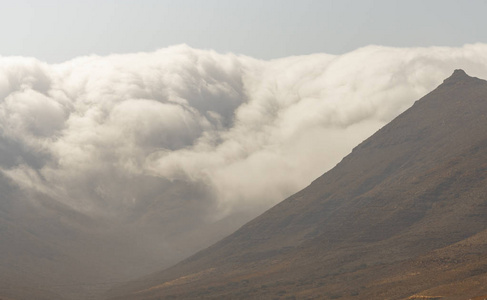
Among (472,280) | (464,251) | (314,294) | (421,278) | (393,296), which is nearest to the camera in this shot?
(472,280)

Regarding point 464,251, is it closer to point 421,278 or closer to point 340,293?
point 421,278

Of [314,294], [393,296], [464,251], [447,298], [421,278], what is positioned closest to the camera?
[447,298]

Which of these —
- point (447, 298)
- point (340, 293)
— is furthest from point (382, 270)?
point (447, 298)

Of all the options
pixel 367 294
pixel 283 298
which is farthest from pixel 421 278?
pixel 283 298

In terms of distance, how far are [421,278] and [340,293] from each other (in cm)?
2538

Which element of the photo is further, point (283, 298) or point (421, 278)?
point (283, 298)

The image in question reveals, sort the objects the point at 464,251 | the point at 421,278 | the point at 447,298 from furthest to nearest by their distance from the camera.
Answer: the point at 464,251, the point at 421,278, the point at 447,298

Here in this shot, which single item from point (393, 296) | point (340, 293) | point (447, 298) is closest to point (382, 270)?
point (340, 293)

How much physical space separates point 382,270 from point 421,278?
96.2 ft

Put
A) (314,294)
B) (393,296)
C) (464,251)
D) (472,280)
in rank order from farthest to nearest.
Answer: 1. (314,294)
2. (464,251)
3. (393,296)
4. (472,280)

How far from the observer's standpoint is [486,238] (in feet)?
615

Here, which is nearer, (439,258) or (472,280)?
(472,280)

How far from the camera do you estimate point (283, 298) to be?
19938cm

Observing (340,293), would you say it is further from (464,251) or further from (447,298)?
(447,298)
